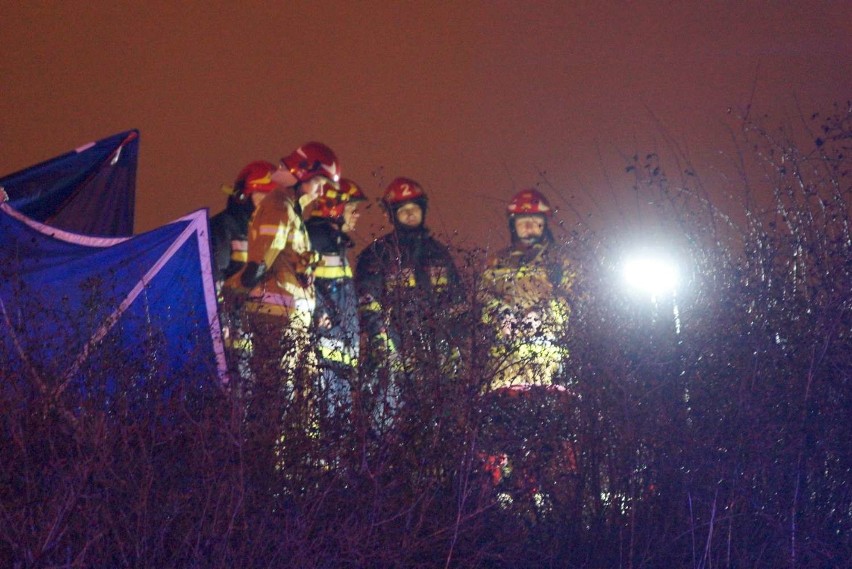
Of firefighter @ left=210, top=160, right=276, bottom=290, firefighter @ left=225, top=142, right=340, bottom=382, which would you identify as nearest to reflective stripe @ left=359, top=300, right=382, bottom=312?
firefighter @ left=225, top=142, right=340, bottom=382

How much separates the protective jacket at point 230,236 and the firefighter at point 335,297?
0.71m

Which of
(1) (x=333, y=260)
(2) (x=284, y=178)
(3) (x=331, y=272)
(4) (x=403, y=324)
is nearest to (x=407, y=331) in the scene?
(4) (x=403, y=324)

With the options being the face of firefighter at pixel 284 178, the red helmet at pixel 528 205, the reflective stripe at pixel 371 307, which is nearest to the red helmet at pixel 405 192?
the red helmet at pixel 528 205

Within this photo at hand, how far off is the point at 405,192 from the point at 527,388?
5.36 metres

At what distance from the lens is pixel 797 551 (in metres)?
4.09

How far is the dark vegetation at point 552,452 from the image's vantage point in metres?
3.46

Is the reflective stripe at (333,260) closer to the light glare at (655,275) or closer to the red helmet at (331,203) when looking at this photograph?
the red helmet at (331,203)

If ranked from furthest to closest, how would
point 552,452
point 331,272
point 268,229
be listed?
point 331,272, point 268,229, point 552,452

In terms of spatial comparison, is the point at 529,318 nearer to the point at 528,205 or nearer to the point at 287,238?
the point at 287,238

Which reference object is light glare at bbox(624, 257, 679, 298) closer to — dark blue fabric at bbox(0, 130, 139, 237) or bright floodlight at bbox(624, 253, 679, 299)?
bright floodlight at bbox(624, 253, 679, 299)

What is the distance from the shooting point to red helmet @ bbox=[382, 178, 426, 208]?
31.3 ft

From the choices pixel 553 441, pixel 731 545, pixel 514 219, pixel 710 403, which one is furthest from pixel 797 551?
pixel 514 219

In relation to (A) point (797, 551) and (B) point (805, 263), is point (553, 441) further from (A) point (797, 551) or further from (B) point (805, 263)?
(B) point (805, 263)

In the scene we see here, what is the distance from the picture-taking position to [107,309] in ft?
17.5
